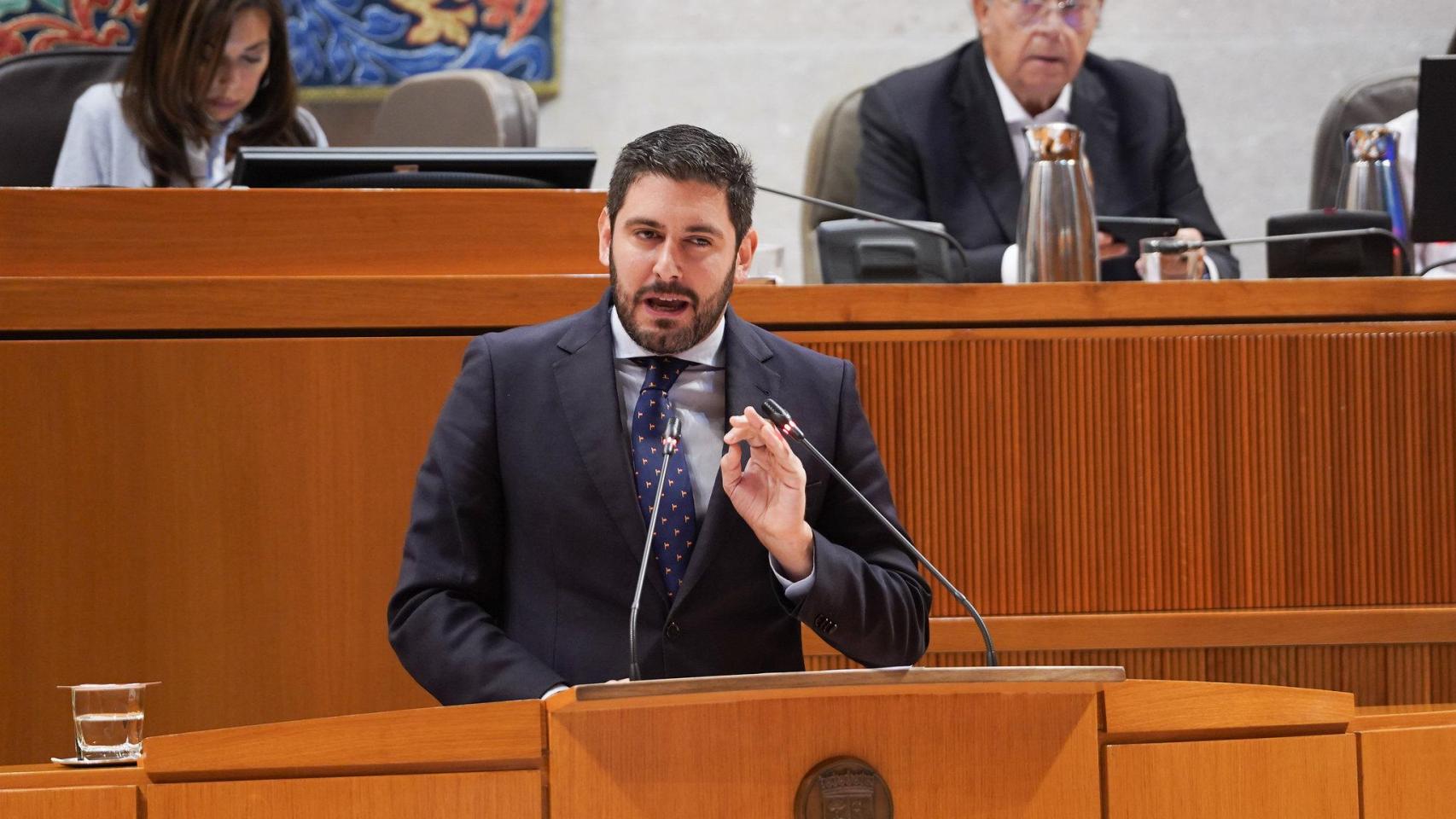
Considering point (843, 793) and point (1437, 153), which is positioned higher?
point (1437, 153)

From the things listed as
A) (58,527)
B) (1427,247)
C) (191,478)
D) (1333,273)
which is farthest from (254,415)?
(1427,247)

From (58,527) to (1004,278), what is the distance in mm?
1423

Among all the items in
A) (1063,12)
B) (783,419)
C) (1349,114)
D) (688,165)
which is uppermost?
(1063,12)

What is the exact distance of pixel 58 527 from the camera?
1982 millimetres

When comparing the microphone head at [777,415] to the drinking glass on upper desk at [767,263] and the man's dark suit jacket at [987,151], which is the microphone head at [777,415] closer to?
the drinking glass on upper desk at [767,263]

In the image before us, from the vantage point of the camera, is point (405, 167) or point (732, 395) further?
point (405, 167)

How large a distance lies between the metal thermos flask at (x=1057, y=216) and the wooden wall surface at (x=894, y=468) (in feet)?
0.37

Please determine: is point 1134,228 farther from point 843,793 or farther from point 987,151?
point 843,793

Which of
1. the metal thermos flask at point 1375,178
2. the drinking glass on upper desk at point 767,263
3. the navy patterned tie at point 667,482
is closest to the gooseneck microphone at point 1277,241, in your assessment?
the metal thermos flask at point 1375,178

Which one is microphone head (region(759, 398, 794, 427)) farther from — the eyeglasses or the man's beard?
the eyeglasses

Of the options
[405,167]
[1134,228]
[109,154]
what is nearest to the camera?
[405,167]

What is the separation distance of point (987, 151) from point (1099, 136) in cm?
27

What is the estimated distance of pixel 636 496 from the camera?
5.38ft

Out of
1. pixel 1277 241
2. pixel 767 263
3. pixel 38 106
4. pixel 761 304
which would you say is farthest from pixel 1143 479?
pixel 38 106
